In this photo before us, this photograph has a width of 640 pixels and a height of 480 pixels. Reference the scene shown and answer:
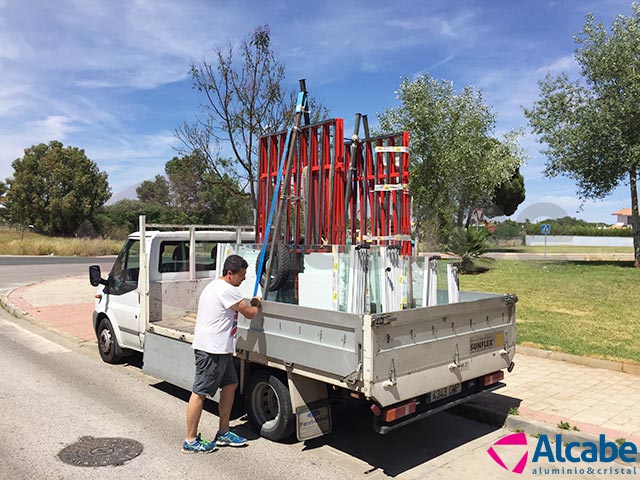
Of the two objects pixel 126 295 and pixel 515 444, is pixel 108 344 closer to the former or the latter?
pixel 126 295

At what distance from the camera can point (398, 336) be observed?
415 cm

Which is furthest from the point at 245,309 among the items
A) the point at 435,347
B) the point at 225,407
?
the point at 435,347

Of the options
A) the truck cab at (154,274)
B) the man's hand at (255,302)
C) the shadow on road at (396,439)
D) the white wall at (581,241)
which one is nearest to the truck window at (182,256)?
the truck cab at (154,274)

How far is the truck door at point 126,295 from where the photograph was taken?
7020mm

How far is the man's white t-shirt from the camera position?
4.68m

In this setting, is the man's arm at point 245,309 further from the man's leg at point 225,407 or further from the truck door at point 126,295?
the truck door at point 126,295

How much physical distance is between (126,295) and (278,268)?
2884 mm

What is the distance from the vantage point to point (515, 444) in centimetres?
510

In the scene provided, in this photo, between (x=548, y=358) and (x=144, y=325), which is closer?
(x=144, y=325)

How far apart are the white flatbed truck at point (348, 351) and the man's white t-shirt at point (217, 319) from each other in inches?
10.9

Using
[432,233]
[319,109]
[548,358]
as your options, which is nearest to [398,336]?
[548,358]

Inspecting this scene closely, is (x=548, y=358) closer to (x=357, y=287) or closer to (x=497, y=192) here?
(x=357, y=287)

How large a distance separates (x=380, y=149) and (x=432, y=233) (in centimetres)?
2679

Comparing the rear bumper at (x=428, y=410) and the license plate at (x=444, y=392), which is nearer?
the rear bumper at (x=428, y=410)
